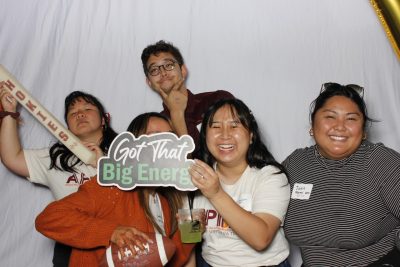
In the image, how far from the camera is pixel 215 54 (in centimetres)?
221

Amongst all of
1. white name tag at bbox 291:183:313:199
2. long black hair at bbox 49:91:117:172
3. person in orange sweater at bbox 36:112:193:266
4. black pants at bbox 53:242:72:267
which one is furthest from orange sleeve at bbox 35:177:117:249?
white name tag at bbox 291:183:313:199

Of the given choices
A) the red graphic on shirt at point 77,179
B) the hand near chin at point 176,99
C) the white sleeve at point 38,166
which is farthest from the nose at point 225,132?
the white sleeve at point 38,166

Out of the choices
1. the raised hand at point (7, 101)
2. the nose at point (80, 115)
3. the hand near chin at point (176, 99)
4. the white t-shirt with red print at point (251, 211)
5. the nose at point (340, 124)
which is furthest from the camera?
the hand near chin at point (176, 99)

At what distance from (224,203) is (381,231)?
527 millimetres

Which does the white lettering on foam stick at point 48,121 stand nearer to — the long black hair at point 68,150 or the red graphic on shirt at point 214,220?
the long black hair at point 68,150

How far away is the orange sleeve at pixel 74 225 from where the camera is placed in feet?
4.34

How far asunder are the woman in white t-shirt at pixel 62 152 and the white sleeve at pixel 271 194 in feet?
1.94

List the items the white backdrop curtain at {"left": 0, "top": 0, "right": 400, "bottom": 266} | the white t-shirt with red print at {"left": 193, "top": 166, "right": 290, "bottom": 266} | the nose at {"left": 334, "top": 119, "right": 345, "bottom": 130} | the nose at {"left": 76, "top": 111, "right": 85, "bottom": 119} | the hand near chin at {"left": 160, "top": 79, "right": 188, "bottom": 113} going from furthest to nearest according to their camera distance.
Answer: the white backdrop curtain at {"left": 0, "top": 0, "right": 400, "bottom": 266} < the hand near chin at {"left": 160, "top": 79, "right": 188, "bottom": 113} < the nose at {"left": 76, "top": 111, "right": 85, "bottom": 119} < the nose at {"left": 334, "top": 119, "right": 345, "bottom": 130} < the white t-shirt with red print at {"left": 193, "top": 166, "right": 290, "bottom": 266}

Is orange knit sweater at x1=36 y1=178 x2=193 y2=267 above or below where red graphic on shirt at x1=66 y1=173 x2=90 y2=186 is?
below

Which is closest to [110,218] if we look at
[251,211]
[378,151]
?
[251,211]

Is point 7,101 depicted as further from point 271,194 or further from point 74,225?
point 271,194

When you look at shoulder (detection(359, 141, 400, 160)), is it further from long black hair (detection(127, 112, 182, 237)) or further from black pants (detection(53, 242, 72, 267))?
black pants (detection(53, 242, 72, 267))

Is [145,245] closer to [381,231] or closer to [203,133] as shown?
[203,133]

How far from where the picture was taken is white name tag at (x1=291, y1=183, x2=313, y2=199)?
4.98 feet
